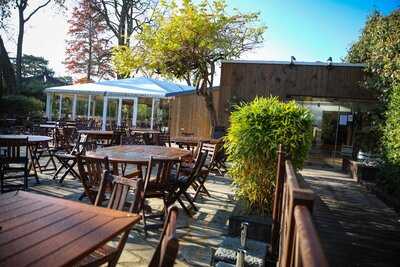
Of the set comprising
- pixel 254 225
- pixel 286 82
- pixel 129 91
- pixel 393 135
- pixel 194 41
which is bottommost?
pixel 254 225

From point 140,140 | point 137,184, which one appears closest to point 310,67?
point 140,140

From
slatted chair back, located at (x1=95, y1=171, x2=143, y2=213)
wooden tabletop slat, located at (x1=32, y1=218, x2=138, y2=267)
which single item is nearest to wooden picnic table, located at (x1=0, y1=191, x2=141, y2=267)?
wooden tabletop slat, located at (x1=32, y1=218, x2=138, y2=267)

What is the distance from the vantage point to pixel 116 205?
8.87ft

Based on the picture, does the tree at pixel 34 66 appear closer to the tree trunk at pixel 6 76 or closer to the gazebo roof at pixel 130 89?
the tree trunk at pixel 6 76

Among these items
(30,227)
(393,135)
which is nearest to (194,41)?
(393,135)

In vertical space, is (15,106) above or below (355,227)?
above

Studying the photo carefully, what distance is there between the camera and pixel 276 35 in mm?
16438

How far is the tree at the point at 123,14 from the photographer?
79.0 feet

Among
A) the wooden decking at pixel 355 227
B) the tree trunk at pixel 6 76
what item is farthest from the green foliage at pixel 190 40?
the tree trunk at pixel 6 76

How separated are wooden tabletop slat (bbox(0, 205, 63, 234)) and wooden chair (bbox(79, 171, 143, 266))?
0.37 metres

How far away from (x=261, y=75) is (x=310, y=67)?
64.2 inches

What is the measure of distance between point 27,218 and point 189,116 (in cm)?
1377

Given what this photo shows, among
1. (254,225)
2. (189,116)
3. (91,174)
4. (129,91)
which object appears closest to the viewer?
(254,225)

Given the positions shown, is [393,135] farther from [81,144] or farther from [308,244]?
[308,244]
